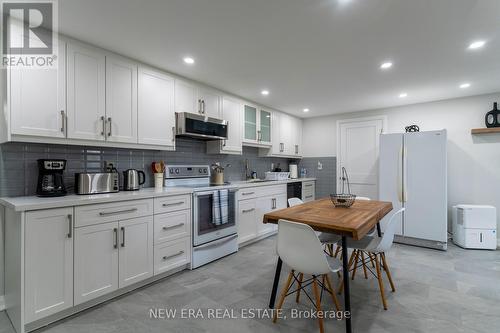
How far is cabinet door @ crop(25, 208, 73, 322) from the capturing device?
5.57 ft

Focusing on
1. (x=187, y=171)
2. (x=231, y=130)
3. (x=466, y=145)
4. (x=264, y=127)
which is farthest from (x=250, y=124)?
(x=466, y=145)

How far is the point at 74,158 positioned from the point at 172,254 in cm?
138

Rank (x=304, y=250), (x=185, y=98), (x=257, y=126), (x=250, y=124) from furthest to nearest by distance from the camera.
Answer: (x=257, y=126) < (x=250, y=124) < (x=185, y=98) < (x=304, y=250)

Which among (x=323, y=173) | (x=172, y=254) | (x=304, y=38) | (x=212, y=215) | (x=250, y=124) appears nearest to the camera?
(x=304, y=38)

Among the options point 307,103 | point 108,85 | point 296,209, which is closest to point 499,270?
point 296,209

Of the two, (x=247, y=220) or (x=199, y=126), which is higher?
(x=199, y=126)

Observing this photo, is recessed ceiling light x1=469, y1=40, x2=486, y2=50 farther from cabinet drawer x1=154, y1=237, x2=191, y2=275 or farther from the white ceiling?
cabinet drawer x1=154, y1=237, x2=191, y2=275

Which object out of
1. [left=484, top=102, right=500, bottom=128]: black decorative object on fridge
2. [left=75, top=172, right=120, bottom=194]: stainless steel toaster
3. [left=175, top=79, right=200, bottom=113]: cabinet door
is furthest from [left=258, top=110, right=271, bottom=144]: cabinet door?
[left=484, top=102, right=500, bottom=128]: black decorative object on fridge

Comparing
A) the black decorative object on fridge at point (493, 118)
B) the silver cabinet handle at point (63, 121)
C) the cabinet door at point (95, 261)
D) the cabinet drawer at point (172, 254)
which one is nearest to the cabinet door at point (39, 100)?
the silver cabinet handle at point (63, 121)

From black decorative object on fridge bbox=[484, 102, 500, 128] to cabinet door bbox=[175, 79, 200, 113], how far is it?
4416mm

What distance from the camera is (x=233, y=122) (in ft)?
12.7

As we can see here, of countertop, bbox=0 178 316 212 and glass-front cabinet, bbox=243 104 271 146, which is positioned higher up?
glass-front cabinet, bbox=243 104 271 146

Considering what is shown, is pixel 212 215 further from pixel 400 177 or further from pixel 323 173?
pixel 323 173

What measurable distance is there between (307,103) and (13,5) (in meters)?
3.86
